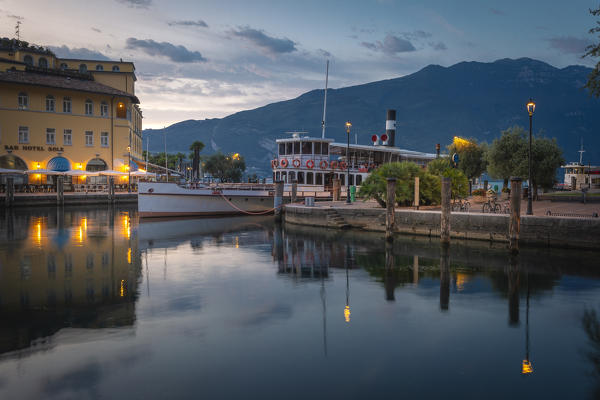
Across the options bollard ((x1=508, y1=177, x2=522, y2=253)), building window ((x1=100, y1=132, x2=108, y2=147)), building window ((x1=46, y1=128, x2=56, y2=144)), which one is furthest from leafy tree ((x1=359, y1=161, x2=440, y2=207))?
building window ((x1=46, y1=128, x2=56, y2=144))

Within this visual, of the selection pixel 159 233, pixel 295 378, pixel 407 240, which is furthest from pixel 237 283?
pixel 159 233

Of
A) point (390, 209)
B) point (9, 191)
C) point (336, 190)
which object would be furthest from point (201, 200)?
point (9, 191)

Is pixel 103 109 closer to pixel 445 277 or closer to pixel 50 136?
pixel 50 136

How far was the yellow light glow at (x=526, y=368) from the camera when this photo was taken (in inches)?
291

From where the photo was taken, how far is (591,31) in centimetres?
1773

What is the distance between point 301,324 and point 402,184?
17237 millimetres

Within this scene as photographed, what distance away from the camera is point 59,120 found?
49.8m

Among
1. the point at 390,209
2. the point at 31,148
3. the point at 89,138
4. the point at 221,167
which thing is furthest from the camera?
the point at 221,167

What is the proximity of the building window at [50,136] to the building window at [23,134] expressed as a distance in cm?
184

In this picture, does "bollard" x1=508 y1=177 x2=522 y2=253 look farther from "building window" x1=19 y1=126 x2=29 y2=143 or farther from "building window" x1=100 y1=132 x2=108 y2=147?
"building window" x1=19 y1=126 x2=29 y2=143

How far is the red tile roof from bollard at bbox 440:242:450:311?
45624 mm

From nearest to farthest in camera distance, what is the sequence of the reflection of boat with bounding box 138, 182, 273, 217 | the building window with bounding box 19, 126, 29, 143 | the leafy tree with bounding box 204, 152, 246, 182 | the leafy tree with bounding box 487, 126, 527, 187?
1. the reflection of boat with bounding box 138, 182, 273, 217
2. the leafy tree with bounding box 487, 126, 527, 187
3. the building window with bounding box 19, 126, 29, 143
4. the leafy tree with bounding box 204, 152, 246, 182

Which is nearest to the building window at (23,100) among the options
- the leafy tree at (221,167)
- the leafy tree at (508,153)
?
the leafy tree at (221,167)

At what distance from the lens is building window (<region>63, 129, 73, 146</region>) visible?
50.0 m
